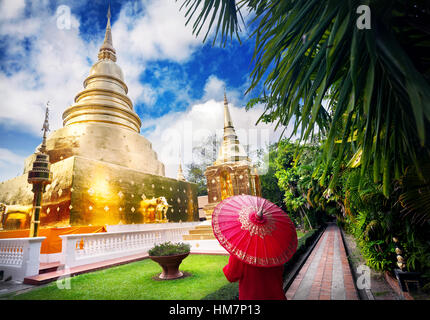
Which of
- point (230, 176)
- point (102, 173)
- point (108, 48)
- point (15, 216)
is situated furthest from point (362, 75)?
point (108, 48)

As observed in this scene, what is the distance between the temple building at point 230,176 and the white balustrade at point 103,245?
15.7ft

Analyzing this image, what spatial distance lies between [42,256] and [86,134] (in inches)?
255

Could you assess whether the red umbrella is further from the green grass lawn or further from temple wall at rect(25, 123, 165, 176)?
temple wall at rect(25, 123, 165, 176)

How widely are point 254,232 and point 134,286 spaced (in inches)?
138

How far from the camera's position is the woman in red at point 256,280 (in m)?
1.79

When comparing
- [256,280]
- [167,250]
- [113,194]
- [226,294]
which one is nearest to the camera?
[256,280]

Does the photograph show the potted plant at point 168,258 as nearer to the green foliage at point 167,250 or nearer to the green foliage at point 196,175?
the green foliage at point 167,250

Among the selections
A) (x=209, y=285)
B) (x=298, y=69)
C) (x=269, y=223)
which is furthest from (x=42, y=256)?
(x=298, y=69)

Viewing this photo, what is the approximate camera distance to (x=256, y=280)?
1802 millimetres

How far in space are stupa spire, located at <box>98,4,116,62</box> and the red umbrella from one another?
16.8 metres

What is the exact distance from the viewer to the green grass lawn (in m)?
3.68

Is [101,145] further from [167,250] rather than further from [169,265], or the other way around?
[169,265]

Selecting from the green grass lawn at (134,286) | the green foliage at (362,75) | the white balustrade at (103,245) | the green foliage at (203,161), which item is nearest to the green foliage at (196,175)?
the green foliage at (203,161)

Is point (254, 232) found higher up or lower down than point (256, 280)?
higher up
